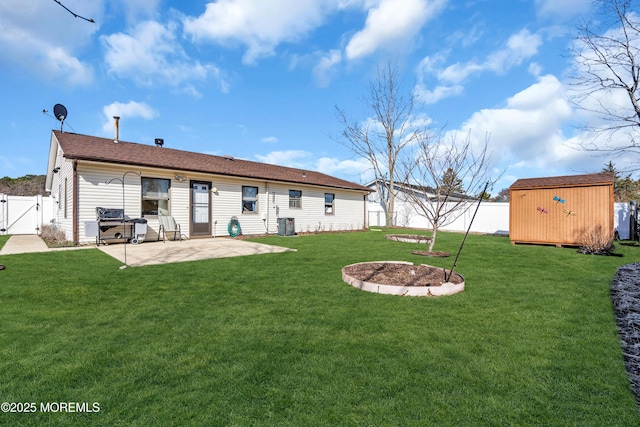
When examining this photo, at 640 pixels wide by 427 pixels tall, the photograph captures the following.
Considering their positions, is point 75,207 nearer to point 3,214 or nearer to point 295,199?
point 3,214

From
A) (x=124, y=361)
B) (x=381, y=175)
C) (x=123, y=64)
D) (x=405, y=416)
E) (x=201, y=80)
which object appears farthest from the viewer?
(x=381, y=175)

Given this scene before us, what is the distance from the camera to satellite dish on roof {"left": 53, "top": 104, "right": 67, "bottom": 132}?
1156cm

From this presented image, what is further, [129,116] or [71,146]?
[129,116]

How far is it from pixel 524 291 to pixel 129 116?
16.6 m

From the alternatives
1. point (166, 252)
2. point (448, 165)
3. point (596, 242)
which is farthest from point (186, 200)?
point (596, 242)

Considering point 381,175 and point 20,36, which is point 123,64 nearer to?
point 20,36

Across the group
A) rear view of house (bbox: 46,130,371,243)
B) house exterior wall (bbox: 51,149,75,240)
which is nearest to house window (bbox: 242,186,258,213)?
rear view of house (bbox: 46,130,371,243)

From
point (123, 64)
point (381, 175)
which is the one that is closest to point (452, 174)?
point (123, 64)

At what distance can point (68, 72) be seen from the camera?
8.38 metres

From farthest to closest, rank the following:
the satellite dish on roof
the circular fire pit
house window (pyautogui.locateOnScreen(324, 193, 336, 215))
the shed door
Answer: house window (pyautogui.locateOnScreen(324, 193, 336, 215)), the satellite dish on roof, the shed door, the circular fire pit

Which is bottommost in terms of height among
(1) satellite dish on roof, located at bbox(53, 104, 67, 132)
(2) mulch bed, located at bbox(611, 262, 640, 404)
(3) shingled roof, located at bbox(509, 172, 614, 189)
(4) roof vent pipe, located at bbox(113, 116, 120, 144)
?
(2) mulch bed, located at bbox(611, 262, 640, 404)

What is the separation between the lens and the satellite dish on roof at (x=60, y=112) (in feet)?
37.9

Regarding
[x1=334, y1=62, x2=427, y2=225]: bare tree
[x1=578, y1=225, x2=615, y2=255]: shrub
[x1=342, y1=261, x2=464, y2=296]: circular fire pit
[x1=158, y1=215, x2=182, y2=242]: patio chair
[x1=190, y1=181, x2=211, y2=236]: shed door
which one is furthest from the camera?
[x1=334, y1=62, x2=427, y2=225]: bare tree

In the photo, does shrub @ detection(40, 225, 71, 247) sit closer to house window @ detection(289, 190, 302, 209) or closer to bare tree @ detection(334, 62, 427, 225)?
house window @ detection(289, 190, 302, 209)
